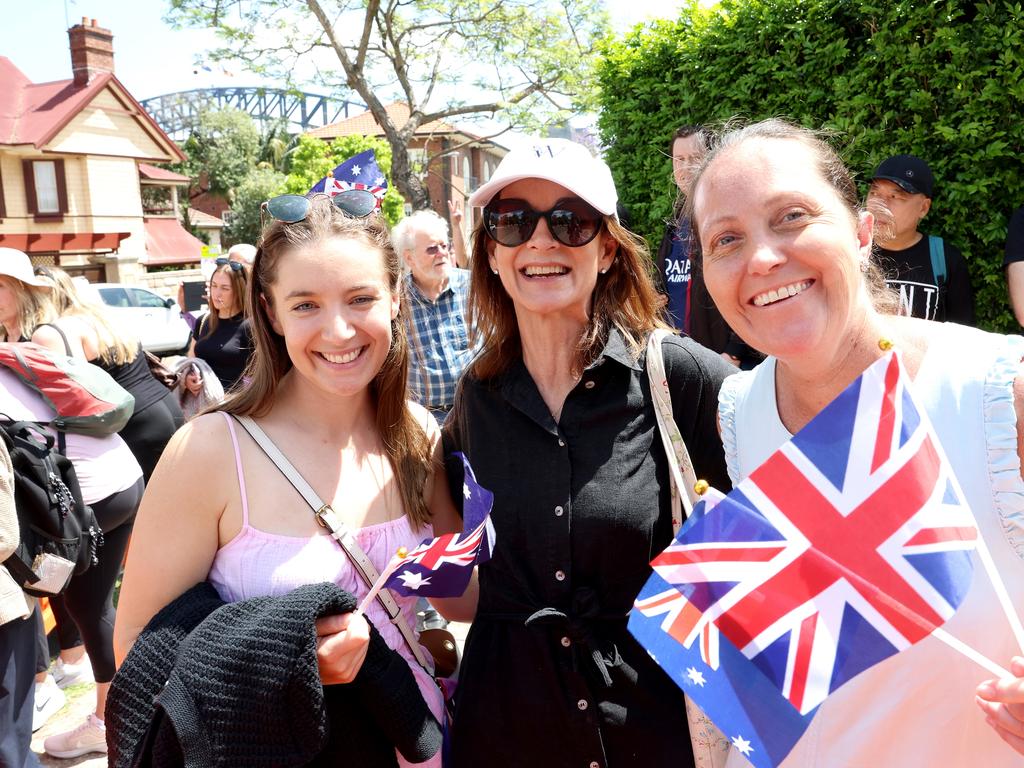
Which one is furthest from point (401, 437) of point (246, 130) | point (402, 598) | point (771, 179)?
point (246, 130)

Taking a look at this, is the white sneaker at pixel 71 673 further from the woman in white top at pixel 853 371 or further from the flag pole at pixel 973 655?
the flag pole at pixel 973 655

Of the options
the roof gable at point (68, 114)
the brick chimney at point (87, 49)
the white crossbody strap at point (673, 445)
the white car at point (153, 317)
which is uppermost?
the brick chimney at point (87, 49)

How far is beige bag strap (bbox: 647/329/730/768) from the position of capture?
5.98ft

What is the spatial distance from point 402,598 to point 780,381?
113 cm

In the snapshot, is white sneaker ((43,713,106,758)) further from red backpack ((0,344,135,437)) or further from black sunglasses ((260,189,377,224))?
black sunglasses ((260,189,377,224))

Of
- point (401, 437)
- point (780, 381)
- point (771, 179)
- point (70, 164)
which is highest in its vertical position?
point (70, 164)

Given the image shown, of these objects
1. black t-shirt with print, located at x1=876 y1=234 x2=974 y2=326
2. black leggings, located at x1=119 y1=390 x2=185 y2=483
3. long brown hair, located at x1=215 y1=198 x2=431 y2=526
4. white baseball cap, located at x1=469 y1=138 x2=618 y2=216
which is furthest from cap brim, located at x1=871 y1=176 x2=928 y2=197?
black leggings, located at x1=119 y1=390 x2=185 y2=483

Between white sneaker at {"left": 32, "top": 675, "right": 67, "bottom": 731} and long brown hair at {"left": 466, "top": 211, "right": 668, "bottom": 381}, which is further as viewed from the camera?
white sneaker at {"left": 32, "top": 675, "right": 67, "bottom": 731}

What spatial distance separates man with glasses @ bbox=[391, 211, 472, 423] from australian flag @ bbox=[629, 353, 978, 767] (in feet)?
12.8

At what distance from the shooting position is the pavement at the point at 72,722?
13.0 ft

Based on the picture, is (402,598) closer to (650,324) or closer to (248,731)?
(248,731)

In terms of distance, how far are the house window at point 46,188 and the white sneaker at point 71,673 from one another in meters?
30.5

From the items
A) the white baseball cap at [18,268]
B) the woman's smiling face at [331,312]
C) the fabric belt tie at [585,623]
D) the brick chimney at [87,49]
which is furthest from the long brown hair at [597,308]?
the brick chimney at [87,49]

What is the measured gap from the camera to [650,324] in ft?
7.49
